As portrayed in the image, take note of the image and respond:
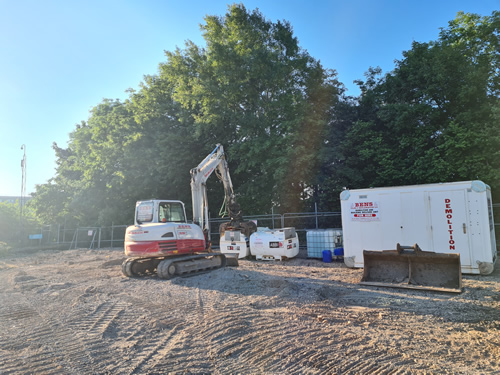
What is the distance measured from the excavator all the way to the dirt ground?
62.5 inches

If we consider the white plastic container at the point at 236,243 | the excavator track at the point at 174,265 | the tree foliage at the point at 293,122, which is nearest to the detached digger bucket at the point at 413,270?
the excavator track at the point at 174,265

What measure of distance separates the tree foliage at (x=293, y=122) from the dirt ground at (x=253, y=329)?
1024 cm

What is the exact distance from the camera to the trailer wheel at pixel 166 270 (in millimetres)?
9633

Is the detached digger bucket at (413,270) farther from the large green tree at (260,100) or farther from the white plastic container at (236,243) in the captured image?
the large green tree at (260,100)

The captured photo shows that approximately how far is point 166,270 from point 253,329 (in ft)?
17.6

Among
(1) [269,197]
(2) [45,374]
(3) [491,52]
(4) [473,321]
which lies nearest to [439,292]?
(4) [473,321]

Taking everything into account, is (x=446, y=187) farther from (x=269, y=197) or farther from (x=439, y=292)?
(x=269, y=197)

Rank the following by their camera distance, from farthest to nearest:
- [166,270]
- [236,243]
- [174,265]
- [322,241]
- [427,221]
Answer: [236,243]
[322,241]
[174,265]
[427,221]
[166,270]

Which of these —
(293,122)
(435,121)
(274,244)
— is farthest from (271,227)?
(435,121)

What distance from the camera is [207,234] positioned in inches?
487

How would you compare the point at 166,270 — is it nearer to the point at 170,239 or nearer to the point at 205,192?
Answer: the point at 170,239

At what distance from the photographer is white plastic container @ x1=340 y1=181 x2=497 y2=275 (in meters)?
9.13

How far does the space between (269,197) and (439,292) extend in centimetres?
1374

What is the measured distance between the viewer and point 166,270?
9.63 meters
